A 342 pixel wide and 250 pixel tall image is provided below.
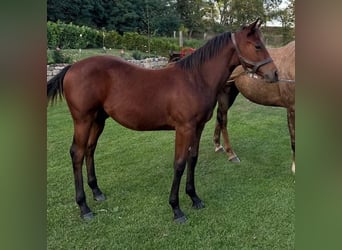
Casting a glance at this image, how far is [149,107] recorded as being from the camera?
2004 millimetres

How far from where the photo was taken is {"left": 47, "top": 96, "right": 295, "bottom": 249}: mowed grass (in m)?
1.81

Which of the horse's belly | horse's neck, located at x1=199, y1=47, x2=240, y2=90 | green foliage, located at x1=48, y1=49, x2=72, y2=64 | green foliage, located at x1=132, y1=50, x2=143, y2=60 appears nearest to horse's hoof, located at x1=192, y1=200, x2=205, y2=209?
the horse's belly

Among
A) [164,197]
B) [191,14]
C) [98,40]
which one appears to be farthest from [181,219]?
[191,14]

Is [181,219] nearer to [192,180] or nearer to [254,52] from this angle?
[192,180]

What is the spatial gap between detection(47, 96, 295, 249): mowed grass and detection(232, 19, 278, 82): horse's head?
871mm

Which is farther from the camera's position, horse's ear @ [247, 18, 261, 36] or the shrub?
the shrub

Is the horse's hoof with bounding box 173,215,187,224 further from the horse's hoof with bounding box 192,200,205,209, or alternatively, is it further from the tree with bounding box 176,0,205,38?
the tree with bounding box 176,0,205,38

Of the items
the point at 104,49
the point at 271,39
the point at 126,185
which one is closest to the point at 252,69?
the point at 271,39

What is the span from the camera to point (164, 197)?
235cm

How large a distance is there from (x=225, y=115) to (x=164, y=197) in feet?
4.05

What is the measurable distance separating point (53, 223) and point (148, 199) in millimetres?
644

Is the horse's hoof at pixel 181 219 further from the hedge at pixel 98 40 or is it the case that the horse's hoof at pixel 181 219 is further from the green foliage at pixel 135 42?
the green foliage at pixel 135 42
